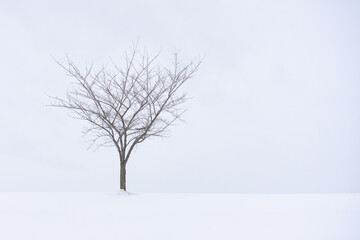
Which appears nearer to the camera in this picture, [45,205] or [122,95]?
[45,205]

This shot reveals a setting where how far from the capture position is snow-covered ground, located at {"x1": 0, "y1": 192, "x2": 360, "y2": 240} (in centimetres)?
338

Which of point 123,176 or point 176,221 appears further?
point 123,176

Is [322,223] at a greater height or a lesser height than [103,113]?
lesser

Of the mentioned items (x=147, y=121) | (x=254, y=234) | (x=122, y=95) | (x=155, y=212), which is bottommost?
(x=254, y=234)

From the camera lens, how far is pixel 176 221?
3.93 m

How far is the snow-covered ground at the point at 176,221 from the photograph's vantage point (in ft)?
11.1

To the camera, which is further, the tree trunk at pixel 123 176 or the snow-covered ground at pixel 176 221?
the tree trunk at pixel 123 176

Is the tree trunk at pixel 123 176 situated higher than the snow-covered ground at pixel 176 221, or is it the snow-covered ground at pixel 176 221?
the tree trunk at pixel 123 176

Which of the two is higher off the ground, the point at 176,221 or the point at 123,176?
the point at 123,176

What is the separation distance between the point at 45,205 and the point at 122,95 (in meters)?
3.18

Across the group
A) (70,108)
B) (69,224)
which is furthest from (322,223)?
(70,108)

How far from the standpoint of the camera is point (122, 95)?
7594 millimetres

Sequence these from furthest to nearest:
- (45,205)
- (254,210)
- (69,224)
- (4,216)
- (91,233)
→ (45,205)
(254,210)
(4,216)
(69,224)
(91,233)

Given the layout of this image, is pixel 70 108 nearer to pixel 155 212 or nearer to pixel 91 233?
pixel 155 212
